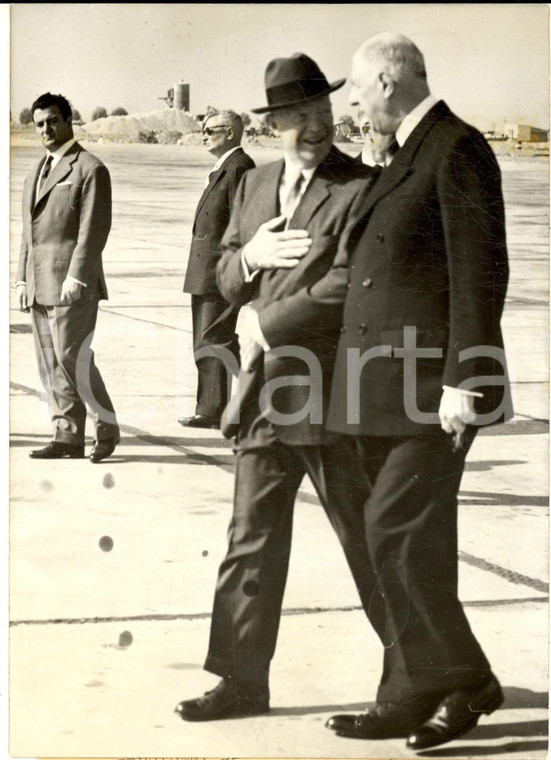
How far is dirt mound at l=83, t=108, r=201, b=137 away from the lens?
537 centimetres

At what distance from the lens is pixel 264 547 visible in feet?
17.4

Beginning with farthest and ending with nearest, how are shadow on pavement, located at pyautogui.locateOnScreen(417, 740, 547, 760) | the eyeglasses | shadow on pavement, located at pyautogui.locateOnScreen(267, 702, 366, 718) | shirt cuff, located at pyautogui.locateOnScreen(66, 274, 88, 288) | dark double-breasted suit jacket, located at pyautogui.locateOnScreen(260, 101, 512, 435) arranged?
shirt cuff, located at pyautogui.locateOnScreen(66, 274, 88, 288)
the eyeglasses
shadow on pavement, located at pyautogui.locateOnScreen(267, 702, 366, 718)
shadow on pavement, located at pyautogui.locateOnScreen(417, 740, 547, 760)
dark double-breasted suit jacket, located at pyautogui.locateOnScreen(260, 101, 512, 435)

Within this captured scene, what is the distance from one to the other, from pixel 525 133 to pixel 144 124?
4.68 feet

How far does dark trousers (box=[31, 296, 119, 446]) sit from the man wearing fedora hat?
52 cm

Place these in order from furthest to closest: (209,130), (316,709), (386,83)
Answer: (209,130) → (316,709) → (386,83)

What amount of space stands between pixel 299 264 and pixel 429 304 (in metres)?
0.49

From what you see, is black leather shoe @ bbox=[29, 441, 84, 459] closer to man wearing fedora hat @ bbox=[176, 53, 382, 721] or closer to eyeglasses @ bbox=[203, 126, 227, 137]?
man wearing fedora hat @ bbox=[176, 53, 382, 721]

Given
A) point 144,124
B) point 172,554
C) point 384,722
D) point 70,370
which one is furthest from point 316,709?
point 144,124

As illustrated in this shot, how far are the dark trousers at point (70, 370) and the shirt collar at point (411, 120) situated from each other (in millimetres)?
1350

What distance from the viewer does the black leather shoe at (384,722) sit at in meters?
5.16

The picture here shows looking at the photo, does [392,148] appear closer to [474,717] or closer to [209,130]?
[209,130]

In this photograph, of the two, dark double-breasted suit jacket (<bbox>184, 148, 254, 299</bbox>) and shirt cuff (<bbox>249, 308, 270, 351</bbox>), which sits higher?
dark double-breasted suit jacket (<bbox>184, 148, 254, 299</bbox>)

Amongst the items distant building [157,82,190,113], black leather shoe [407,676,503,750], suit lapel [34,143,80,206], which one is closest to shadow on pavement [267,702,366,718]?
black leather shoe [407,676,503,750]

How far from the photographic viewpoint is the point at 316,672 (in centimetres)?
530
